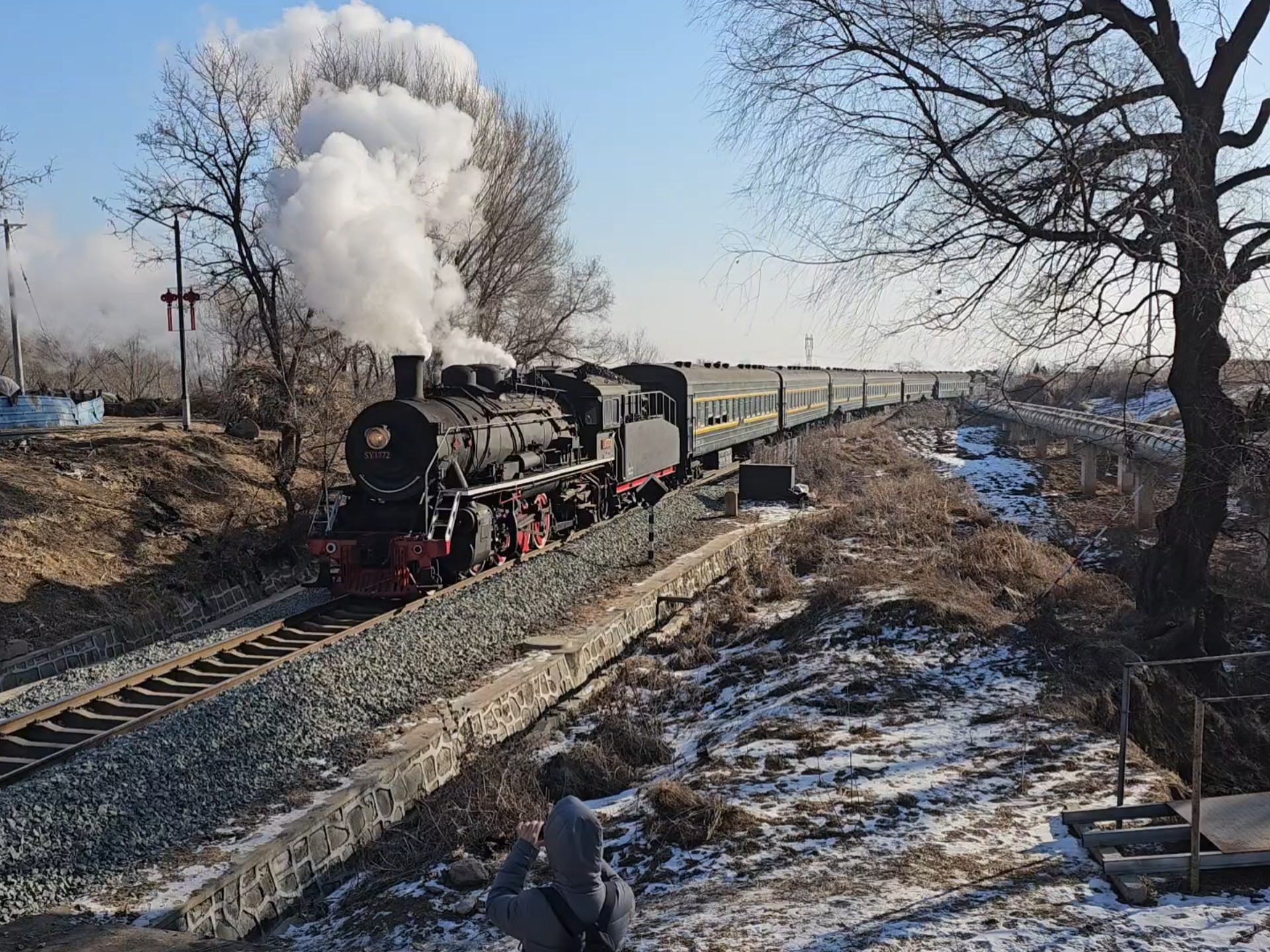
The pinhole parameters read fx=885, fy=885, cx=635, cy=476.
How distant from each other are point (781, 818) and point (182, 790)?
13.9 ft

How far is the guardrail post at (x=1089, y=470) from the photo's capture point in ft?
82.9

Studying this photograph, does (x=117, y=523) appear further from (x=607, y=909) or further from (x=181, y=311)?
(x=607, y=909)

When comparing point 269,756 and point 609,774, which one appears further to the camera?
point 609,774

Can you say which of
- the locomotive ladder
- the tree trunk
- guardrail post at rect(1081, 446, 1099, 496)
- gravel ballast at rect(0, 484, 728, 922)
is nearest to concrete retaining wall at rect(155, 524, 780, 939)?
gravel ballast at rect(0, 484, 728, 922)

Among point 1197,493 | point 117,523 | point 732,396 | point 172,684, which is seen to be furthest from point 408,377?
point 732,396

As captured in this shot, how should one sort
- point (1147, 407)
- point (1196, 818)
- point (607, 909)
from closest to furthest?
point (607, 909), point (1196, 818), point (1147, 407)

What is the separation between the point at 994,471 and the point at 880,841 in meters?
27.2

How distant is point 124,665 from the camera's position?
9555 mm

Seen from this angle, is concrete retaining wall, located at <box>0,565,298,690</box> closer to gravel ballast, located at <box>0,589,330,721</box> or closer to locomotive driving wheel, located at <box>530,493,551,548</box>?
gravel ballast, located at <box>0,589,330,721</box>

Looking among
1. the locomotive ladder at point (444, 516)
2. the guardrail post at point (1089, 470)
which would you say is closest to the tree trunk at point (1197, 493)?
the locomotive ladder at point (444, 516)

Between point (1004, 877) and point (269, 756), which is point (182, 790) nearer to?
point (269, 756)

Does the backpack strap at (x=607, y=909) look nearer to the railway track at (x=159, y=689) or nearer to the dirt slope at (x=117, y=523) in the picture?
the railway track at (x=159, y=689)

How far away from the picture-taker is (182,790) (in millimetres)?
6344

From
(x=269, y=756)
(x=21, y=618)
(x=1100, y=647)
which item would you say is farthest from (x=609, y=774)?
(x=21, y=618)
